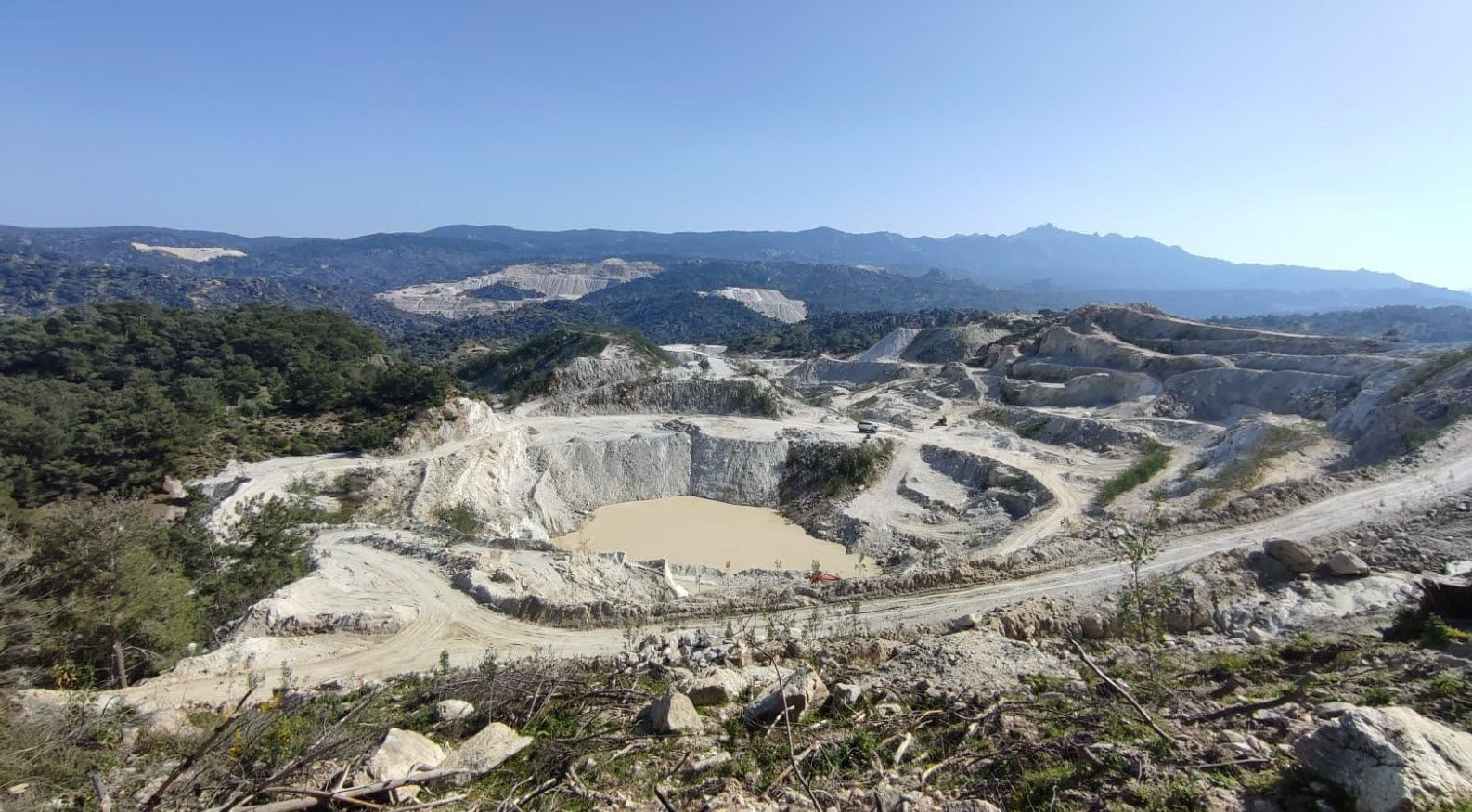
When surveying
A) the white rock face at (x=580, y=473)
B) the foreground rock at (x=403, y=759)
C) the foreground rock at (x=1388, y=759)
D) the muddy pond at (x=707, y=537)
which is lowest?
the muddy pond at (x=707, y=537)

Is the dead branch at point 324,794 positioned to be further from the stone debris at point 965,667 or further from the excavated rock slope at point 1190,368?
the excavated rock slope at point 1190,368

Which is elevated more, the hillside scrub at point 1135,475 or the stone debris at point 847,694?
the stone debris at point 847,694

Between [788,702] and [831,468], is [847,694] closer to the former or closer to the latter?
[788,702]

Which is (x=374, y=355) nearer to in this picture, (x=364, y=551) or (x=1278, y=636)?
(x=364, y=551)

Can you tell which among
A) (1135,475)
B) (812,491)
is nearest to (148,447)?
(812,491)

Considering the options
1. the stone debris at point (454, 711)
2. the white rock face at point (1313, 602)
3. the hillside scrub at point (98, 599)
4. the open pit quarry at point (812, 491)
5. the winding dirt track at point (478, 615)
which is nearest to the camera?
the stone debris at point (454, 711)

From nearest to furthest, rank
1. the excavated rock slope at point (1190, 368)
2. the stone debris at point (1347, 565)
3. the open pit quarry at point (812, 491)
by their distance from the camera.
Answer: the stone debris at point (1347, 565) → the open pit quarry at point (812, 491) → the excavated rock slope at point (1190, 368)

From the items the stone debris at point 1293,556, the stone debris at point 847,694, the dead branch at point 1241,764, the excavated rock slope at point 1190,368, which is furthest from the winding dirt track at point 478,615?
the excavated rock slope at point 1190,368
